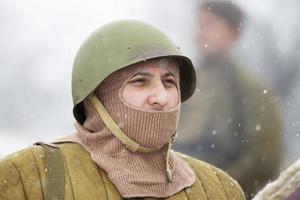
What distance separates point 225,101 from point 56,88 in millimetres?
2447

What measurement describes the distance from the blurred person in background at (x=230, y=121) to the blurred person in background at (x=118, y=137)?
5.85 feet

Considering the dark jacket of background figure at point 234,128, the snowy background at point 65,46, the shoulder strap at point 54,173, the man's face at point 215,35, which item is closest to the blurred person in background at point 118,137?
the shoulder strap at point 54,173

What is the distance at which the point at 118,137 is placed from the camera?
4.29 m

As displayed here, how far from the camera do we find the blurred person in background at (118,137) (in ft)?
13.7

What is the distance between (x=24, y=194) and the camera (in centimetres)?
409

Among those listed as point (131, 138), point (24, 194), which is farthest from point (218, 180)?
point (24, 194)

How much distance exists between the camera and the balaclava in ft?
14.0

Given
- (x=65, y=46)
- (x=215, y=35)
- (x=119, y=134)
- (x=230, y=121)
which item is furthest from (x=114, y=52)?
(x=65, y=46)

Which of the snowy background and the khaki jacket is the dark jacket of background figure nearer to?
the snowy background

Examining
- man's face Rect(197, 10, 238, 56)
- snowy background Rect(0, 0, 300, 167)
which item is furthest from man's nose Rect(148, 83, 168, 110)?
snowy background Rect(0, 0, 300, 167)

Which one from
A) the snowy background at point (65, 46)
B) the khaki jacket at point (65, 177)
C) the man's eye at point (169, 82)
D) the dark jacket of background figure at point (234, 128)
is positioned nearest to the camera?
the khaki jacket at point (65, 177)

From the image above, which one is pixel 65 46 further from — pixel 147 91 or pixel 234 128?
pixel 147 91

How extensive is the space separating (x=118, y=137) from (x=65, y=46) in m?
4.54

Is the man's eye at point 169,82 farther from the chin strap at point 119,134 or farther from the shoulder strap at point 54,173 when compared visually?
the shoulder strap at point 54,173
